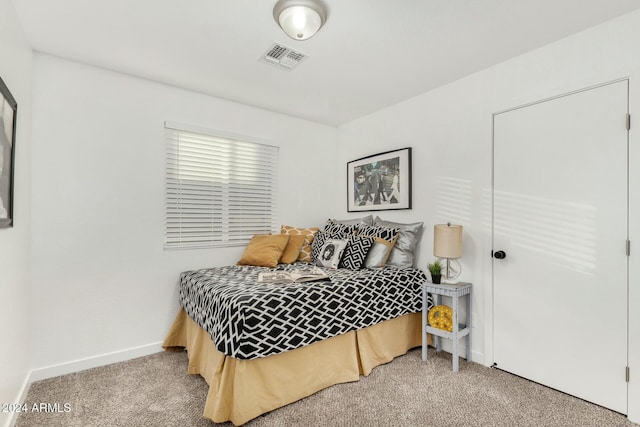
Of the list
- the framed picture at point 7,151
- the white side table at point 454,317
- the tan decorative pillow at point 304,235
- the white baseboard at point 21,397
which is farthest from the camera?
the tan decorative pillow at point 304,235

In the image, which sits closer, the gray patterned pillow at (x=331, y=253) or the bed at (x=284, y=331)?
the bed at (x=284, y=331)

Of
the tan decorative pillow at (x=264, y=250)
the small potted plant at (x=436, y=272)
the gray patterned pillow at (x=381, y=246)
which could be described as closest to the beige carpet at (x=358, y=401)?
the small potted plant at (x=436, y=272)

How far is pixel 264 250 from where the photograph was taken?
3146 millimetres

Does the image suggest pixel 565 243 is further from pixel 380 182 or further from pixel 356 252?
pixel 380 182

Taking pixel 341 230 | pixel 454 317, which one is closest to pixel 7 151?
pixel 341 230

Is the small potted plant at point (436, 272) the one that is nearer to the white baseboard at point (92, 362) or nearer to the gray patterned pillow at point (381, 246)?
the gray patterned pillow at point (381, 246)

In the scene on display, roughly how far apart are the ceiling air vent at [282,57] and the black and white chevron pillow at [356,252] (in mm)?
1638

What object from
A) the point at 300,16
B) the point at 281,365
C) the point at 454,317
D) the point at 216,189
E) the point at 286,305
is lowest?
the point at 281,365

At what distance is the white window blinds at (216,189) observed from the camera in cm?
296

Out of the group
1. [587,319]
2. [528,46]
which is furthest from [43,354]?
[528,46]

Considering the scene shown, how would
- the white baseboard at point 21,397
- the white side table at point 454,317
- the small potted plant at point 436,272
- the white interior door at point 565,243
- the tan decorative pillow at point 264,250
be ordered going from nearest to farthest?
the white baseboard at point 21,397 → the white interior door at point 565,243 → the white side table at point 454,317 → the small potted plant at point 436,272 → the tan decorative pillow at point 264,250

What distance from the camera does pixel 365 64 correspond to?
2.54m

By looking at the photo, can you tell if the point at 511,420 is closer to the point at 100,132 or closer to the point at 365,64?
the point at 365,64

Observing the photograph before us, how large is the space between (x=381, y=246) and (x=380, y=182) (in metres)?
0.88
